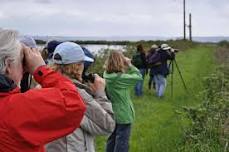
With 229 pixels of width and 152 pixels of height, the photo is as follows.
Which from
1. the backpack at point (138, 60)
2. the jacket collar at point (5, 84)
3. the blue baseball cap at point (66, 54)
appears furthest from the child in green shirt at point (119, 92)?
the backpack at point (138, 60)

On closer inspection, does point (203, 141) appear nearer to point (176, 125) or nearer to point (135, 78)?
point (135, 78)

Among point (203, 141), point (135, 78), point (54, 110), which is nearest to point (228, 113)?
point (203, 141)

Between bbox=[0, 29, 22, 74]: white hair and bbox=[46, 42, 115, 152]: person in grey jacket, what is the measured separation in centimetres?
141

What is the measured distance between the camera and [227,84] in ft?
50.9

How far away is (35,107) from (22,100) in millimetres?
73

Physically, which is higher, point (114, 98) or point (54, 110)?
point (54, 110)

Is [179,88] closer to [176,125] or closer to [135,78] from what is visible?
[176,125]

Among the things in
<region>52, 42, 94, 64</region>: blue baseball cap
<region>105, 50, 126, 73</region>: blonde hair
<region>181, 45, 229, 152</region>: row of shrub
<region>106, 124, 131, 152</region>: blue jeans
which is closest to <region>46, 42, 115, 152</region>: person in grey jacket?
<region>52, 42, 94, 64</region>: blue baseball cap

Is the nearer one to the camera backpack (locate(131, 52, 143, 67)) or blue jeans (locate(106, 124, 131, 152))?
blue jeans (locate(106, 124, 131, 152))

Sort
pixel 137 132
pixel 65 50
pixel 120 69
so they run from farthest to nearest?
pixel 137 132
pixel 120 69
pixel 65 50

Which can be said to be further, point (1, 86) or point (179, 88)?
point (179, 88)

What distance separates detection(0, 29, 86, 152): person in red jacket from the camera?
2844 millimetres

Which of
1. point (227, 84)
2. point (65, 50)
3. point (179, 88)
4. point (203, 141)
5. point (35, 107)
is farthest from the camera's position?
point (179, 88)

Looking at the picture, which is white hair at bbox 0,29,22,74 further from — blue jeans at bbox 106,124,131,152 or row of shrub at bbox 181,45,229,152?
row of shrub at bbox 181,45,229,152
